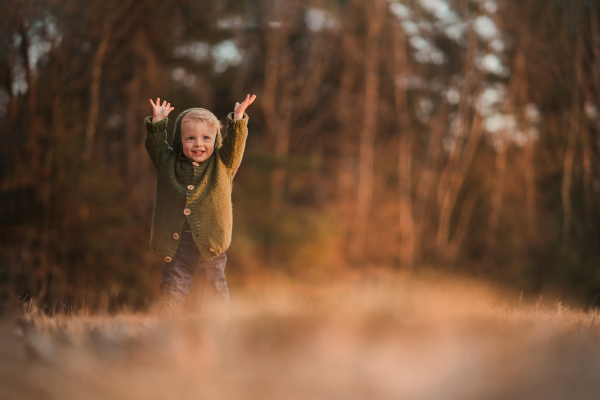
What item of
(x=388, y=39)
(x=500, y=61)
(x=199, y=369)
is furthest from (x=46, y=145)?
(x=500, y=61)

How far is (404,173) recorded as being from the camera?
22078 millimetres

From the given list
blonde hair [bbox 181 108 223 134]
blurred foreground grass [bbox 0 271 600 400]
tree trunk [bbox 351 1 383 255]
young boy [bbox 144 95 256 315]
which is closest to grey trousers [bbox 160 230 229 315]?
young boy [bbox 144 95 256 315]

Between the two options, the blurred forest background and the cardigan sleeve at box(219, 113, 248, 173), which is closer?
the cardigan sleeve at box(219, 113, 248, 173)

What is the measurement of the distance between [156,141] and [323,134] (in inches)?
770

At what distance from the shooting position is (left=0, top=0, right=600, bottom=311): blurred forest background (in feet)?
36.4

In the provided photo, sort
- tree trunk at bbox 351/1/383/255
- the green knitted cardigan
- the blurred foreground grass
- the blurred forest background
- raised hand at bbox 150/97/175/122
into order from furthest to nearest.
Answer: tree trunk at bbox 351/1/383/255 < the blurred forest background < raised hand at bbox 150/97/175/122 < the green knitted cardigan < the blurred foreground grass

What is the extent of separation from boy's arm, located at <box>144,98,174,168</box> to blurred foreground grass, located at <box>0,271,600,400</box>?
1767mm

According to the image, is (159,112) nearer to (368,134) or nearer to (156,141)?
(156,141)

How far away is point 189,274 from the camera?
3.95 m

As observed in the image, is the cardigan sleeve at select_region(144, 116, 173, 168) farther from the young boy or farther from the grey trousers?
the grey trousers

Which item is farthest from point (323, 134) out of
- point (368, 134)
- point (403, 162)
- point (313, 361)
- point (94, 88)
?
point (313, 361)

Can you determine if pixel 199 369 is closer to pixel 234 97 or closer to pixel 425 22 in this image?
pixel 234 97

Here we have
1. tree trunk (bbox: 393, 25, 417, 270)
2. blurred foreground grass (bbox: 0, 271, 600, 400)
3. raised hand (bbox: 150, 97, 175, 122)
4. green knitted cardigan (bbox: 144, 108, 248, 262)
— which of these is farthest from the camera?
tree trunk (bbox: 393, 25, 417, 270)

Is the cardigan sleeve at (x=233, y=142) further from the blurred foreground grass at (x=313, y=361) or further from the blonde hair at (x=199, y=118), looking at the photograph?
the blurred foreground grass at (x=313, y=361)
